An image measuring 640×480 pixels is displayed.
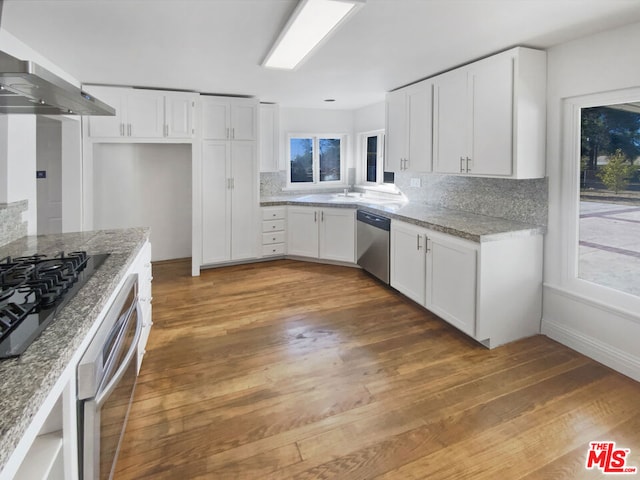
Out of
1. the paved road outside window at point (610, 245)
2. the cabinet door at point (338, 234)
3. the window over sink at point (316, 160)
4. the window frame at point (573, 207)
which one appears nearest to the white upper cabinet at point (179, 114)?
the window over sink at point (316, 160)

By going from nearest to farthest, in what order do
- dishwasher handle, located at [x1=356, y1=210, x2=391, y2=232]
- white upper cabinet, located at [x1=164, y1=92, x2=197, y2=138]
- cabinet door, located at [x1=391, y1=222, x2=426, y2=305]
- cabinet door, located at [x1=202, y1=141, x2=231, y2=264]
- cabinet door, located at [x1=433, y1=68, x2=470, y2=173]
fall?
cabinet door, located at [x1=433, y1=68, x2=470, y2=173]
cabinet door, located at [x1=391, y1=222, x2=426, y2=305]
dishwasher handle, located at [x1=356, y1=210, x2=391, y2=232]
white upper cabinet, located at [x1=164, y1=92, x2=197, y2=138]
cabinet door, located at [x1=202, y1=141, x2=231, y2=264]

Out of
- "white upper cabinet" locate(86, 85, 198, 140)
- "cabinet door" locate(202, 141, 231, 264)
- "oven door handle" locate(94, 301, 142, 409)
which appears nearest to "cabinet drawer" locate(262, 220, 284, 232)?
"cabinet door" locate(202, 141, 231, 264)

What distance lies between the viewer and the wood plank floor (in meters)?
1.77

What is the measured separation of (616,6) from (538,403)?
7.62 ft

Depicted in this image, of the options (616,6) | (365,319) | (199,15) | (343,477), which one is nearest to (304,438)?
(343,477)

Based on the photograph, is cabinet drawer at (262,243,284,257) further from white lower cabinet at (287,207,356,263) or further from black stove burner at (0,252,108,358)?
black stove burner at (0,252,108,358)

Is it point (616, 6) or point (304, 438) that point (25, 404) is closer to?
point (304, 438)

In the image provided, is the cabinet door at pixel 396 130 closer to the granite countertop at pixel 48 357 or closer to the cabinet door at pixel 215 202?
the cabinet door at pixel 215 202

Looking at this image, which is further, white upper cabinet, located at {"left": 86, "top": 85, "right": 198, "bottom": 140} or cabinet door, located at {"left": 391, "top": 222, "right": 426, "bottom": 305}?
white upper cabinet, located at {"left": 86, "top": 85, "right": 198, "bottom": 140}

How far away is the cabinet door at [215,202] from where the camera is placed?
4.78 meters

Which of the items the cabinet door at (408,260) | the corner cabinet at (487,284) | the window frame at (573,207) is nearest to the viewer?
the window frame at (573,207)

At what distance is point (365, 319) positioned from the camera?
342 cm

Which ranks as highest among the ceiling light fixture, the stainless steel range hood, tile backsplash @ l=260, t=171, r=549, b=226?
the ceiling light fixture

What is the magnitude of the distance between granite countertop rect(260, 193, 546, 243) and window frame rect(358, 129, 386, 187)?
56 centimetres
